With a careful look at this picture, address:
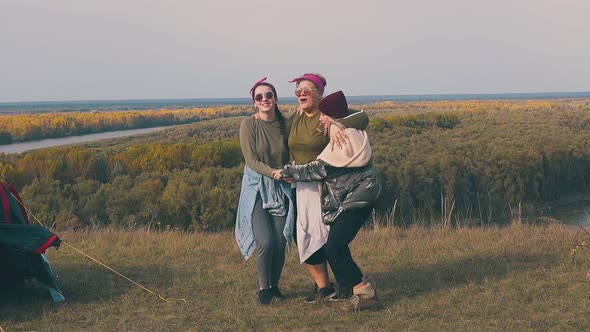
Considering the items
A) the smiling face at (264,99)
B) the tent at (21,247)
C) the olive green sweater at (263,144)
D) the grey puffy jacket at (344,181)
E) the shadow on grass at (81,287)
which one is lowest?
the shadow on grass at (81,287)

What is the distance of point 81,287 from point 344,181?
10.0 feet

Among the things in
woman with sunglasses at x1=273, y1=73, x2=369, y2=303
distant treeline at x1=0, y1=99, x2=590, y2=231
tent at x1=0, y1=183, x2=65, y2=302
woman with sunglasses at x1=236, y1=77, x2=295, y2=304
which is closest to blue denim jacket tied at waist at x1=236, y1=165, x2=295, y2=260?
woman with sunglasses at x1=236, y1=77, x2=295, y2=304

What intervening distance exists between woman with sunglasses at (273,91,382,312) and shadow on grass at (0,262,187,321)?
208 cm

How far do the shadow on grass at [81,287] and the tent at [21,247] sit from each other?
14 centimetres

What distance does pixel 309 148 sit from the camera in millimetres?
5594

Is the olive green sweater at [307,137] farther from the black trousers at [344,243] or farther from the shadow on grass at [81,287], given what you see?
the shadow on grass at [81,287]

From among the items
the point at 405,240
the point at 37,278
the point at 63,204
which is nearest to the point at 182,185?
the point at 63,204

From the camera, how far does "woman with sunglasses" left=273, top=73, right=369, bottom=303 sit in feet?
18.1

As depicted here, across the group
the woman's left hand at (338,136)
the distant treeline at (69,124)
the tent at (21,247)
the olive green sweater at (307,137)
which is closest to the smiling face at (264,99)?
the olive green sweater at (307,137)

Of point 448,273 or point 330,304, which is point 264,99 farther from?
point 448,273

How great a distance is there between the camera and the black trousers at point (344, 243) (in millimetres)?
5453

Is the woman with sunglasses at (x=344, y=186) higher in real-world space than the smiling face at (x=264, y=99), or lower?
lower

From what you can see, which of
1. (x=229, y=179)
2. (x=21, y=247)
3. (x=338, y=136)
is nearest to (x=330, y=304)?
(x=338, y=136)

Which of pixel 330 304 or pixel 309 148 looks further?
pixel 330 304
